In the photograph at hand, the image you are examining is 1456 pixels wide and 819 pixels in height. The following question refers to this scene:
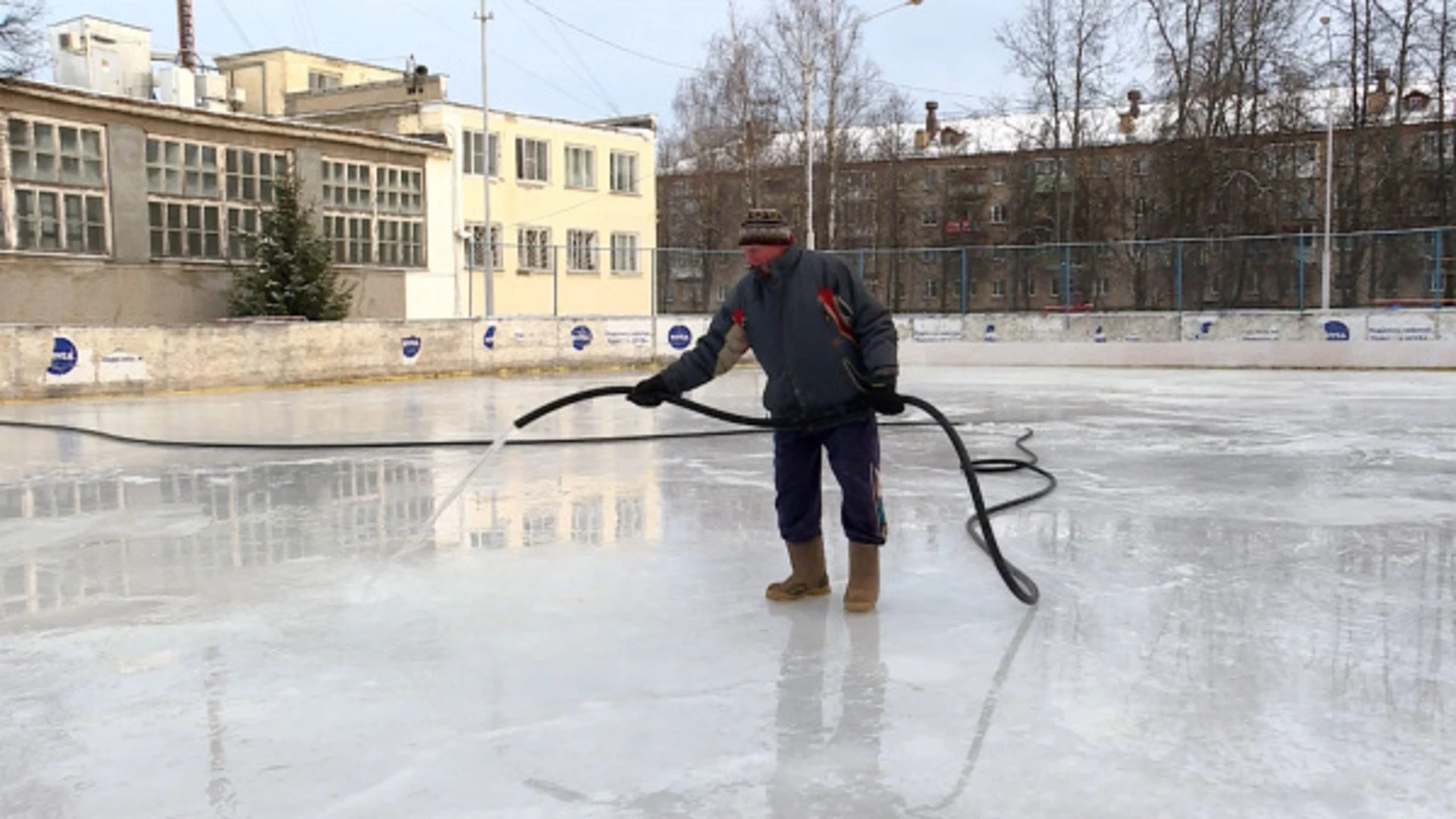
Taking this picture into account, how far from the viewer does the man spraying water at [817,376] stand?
480 cm

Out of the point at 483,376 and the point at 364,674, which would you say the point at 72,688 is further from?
the point at 483,376

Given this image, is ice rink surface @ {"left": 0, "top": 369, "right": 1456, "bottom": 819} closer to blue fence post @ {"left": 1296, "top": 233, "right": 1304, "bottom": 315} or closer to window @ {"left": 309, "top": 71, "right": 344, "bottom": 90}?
blue fence post @ {"left": 1296, "top": 233, "right": 1304, "bottom": 315}

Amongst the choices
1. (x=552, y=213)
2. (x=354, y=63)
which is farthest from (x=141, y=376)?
(x=354, y=63)

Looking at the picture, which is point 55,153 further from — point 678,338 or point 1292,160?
point 1292,160

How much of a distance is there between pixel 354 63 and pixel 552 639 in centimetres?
4271

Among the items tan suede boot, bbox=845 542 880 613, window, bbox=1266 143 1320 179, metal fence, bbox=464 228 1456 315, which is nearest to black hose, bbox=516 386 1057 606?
tan suede boot, bbox=845 542 880 613

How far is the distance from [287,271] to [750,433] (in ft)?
47.7

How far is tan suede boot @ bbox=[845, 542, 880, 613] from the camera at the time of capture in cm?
500

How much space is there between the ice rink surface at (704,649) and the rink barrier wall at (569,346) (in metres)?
8.86

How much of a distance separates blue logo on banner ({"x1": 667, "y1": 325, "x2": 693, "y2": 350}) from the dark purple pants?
2030cm

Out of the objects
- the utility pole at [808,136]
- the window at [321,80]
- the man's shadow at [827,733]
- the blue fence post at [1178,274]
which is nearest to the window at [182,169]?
the utility pole at [808,136]

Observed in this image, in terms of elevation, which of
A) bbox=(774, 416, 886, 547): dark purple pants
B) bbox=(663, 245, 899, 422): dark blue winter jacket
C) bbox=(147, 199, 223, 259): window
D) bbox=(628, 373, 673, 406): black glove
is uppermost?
bbox=(147, 199, 223, 259): window

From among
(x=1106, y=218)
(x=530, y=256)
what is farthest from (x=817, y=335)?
(x=1106, y=218)

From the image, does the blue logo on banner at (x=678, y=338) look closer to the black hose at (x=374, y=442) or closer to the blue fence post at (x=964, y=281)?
the blue fence post at (x=964, y=281)
